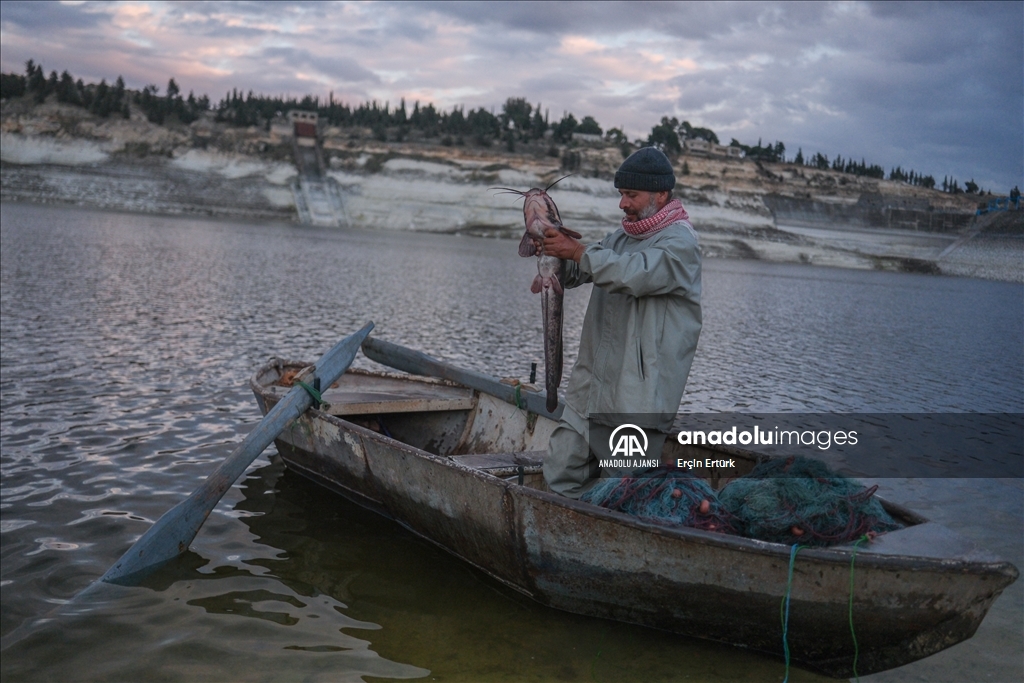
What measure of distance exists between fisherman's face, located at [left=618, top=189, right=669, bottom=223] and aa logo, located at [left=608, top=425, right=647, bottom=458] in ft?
4.39

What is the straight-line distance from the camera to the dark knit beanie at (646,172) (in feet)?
15.8

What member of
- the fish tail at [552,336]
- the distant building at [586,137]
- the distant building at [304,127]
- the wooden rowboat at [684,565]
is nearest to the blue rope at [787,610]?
the wooden rowboat at [684,565]

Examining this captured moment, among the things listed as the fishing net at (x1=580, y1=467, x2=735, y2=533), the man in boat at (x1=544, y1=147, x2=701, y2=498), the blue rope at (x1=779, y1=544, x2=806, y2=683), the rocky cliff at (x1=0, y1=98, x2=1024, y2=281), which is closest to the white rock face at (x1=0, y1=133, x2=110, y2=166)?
the rocky cliff at (x1=0, y1=98, x2=1024, y2=281)

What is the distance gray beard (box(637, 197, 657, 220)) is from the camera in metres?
4.93

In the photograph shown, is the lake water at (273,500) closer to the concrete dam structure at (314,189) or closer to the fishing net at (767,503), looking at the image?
the fishing net at (767,503)

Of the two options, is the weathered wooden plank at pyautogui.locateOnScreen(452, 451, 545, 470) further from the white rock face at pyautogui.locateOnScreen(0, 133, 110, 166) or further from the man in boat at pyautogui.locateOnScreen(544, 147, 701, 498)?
the white rock face at pyautogui.locateOnScreen(0, 133, 110, 166)

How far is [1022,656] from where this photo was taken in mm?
5199

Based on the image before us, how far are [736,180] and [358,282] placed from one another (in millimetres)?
67227

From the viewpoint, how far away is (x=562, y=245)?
4.59 m

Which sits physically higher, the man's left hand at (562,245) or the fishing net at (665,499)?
the man's left hand at (562,245)

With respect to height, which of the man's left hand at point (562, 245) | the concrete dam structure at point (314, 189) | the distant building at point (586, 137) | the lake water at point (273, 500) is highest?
the distant building at point (586, 137)

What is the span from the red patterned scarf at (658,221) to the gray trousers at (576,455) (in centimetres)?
127

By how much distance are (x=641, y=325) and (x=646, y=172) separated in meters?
0.95

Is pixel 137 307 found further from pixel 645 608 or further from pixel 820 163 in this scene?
pixel 820 163
